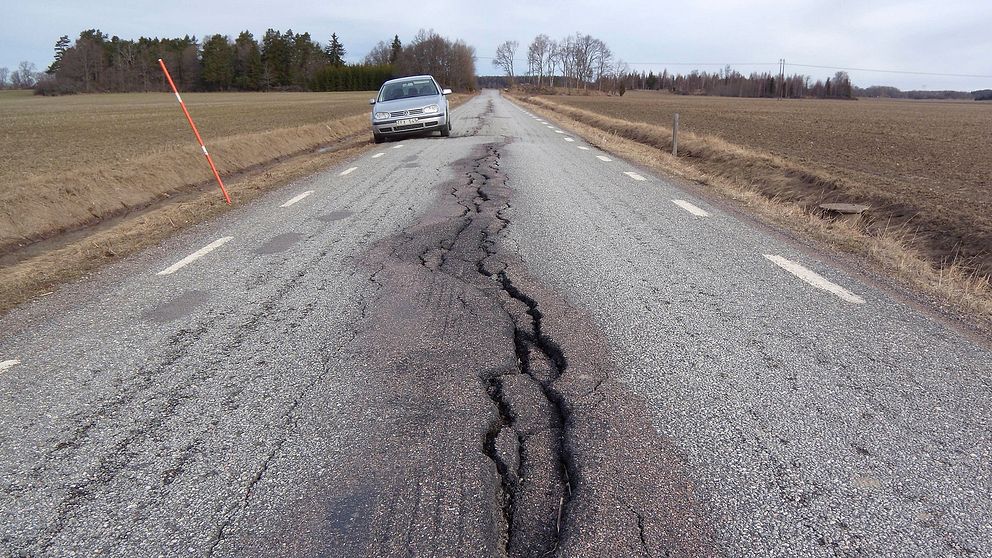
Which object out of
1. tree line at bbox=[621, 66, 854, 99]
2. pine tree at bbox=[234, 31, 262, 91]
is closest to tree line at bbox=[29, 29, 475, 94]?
pine tree at bbox=[234, 31, 262, 91]

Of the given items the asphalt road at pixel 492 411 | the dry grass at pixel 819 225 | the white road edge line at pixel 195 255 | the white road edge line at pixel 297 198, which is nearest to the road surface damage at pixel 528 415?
the asphalt road at pixel 492 411

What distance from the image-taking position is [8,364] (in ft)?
10.00

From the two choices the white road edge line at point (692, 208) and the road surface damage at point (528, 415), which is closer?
the road surface damage at point (528, 415)

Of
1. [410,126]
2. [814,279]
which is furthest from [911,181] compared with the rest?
[410,126]

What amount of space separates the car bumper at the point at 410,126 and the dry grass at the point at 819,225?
167 inches

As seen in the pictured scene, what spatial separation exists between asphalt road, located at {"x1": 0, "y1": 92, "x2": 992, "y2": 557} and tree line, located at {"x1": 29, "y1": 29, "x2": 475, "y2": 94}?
103700 mm

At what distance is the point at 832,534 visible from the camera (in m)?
1.75

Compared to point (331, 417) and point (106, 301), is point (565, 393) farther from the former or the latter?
point (106, 301)

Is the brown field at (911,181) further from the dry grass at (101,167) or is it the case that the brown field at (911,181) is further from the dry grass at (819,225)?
the dry grass at (101,167)

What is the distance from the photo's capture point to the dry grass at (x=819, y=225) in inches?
163

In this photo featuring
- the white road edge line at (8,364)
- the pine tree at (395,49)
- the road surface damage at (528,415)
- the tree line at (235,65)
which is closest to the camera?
the road surface damage at (528,415)

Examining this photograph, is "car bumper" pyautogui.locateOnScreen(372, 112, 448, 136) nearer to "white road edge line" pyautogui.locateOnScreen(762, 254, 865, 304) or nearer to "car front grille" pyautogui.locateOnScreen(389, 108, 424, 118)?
"car front grille" pyautogui.locateOnScreen(389, 108, 424, 118)

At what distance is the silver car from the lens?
1490 cm

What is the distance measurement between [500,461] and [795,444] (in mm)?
1133
